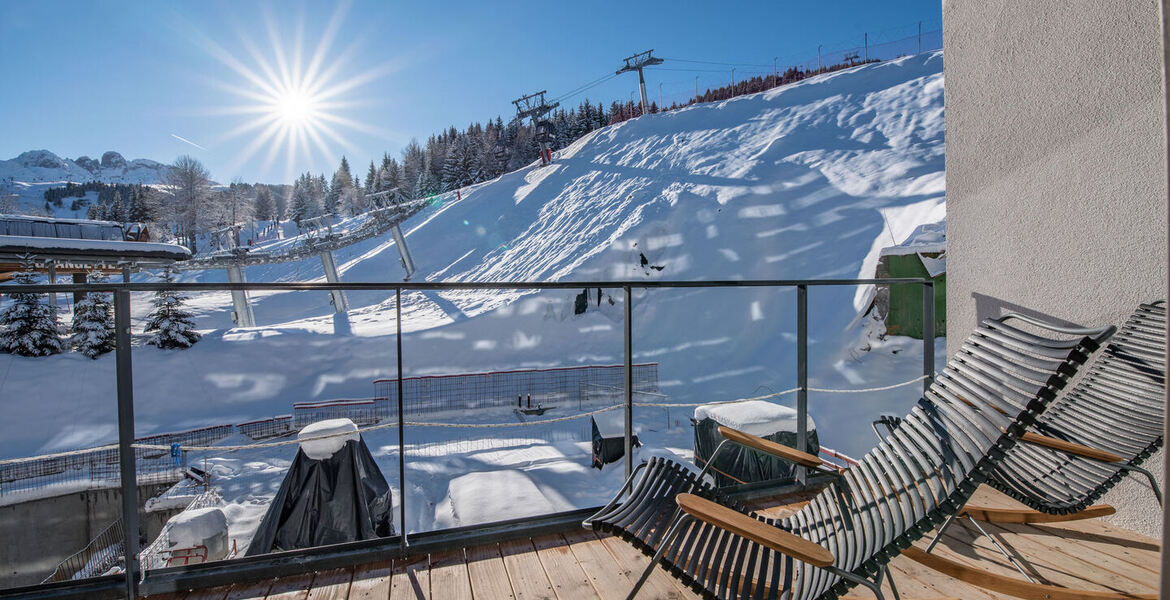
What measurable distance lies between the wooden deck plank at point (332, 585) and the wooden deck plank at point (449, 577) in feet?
0.84

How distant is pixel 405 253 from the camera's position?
23703 mm

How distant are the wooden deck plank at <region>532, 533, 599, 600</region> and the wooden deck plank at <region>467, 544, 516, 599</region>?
0.45 ft

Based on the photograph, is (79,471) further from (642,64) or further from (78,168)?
(78,168)

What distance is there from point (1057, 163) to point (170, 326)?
2054 centimetres

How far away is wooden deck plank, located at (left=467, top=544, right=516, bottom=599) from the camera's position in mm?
1628

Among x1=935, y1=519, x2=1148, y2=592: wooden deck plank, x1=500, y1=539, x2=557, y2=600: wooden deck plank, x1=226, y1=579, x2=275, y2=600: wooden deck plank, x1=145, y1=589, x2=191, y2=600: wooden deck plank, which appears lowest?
x1=935, y1=519, x2=1148, y2=592: wooden deck plank

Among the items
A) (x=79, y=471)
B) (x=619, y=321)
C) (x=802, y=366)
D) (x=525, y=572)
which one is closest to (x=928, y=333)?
(x=802, y=366)

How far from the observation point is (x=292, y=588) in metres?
1.67

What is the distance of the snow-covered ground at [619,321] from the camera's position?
31.6 ft

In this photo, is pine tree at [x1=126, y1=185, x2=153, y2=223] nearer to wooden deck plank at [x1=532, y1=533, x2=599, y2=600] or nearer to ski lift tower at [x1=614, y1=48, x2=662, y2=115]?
ski lift tower at [x1=614, y1=48, x2=662, y2=115]

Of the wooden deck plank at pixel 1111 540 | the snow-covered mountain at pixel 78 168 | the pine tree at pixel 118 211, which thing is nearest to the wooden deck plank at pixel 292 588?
the wooden deck plank at pixel 1111 540

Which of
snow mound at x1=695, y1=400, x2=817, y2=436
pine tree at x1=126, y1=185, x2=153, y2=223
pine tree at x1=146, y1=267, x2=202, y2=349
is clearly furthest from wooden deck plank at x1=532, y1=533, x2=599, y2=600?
pine tree at x1=126, y1=185, x2=153, y2=223

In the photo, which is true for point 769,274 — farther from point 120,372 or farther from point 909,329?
point 120,372

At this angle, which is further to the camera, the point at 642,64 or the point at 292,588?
the point at 642,64
